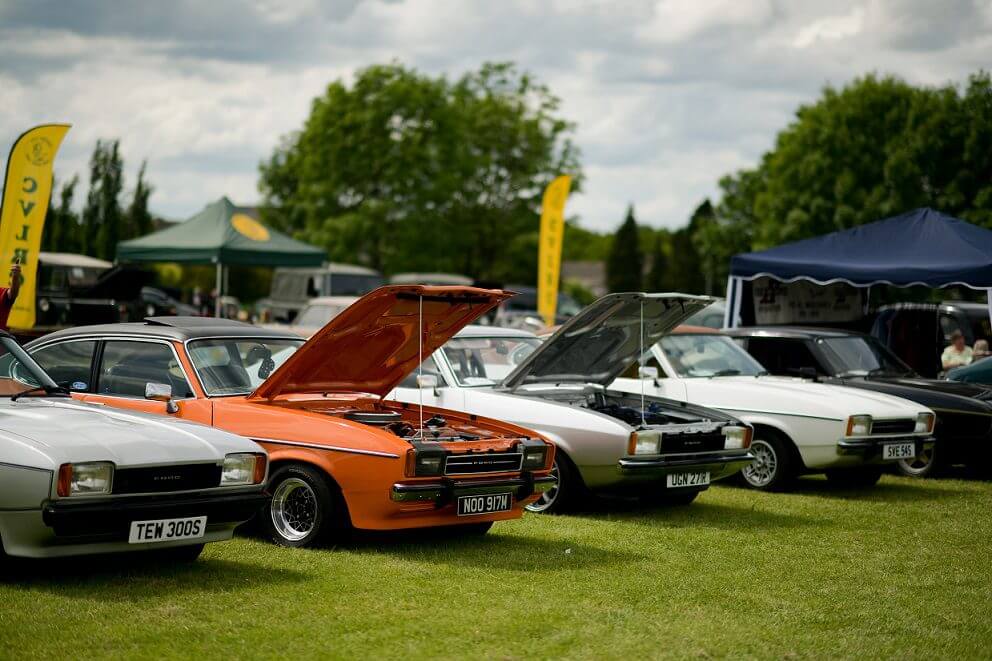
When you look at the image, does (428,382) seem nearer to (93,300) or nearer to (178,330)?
(178,330)

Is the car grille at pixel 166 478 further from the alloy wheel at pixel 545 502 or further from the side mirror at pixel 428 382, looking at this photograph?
the side mirror at pixel 428 382

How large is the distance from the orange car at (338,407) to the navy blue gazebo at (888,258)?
9267 millimetres

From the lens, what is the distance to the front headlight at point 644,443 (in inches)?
357

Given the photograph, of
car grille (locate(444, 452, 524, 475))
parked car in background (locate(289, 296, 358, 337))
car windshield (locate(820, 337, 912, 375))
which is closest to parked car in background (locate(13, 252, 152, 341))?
parked car in background (locate(289, 296, 358, 337))

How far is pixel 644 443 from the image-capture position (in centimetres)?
916

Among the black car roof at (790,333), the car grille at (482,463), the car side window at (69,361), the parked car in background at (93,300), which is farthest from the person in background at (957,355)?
the parked car in background at (93,300)

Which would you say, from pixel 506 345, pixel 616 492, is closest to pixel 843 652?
pixel 616 492

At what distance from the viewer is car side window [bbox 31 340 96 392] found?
8.70 m

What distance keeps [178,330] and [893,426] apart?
683cm

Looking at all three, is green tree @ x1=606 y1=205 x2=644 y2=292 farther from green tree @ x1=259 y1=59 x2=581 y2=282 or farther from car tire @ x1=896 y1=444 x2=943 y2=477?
car tire @ x1=896 y1=444 x2=943 y2=477

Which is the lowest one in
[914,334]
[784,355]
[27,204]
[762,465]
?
[762,465]

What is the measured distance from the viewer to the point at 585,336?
10.1m

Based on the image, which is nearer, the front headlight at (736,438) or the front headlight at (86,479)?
the front headlight at (86,479)

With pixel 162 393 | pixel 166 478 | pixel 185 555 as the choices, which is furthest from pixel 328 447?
pixel 166 478
